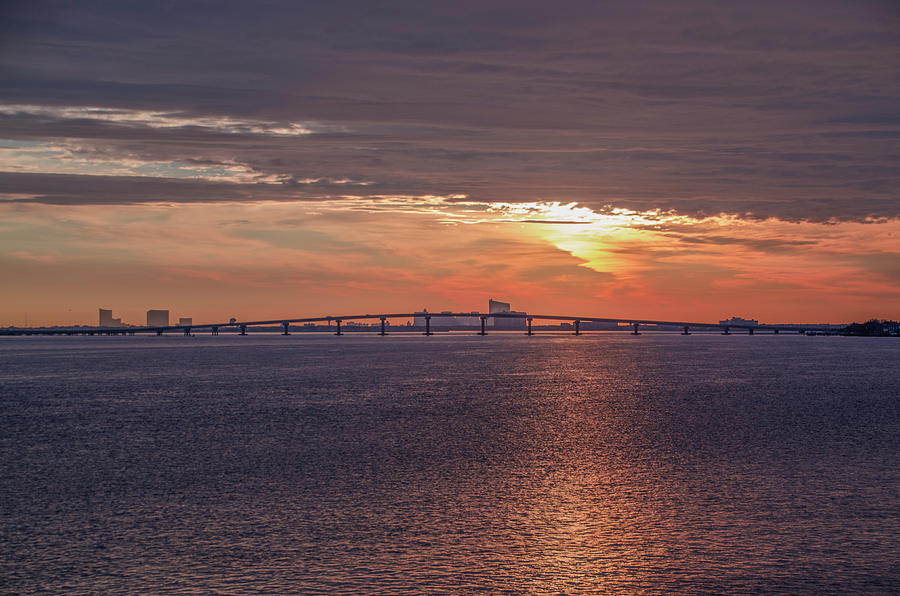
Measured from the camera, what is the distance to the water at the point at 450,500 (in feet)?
41.7

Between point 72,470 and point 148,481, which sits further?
point 72,470

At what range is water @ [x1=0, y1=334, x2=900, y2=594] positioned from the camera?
12.7 metres

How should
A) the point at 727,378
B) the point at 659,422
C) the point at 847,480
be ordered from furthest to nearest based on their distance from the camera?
1. the point at 727,378
2. the point at 659,422
3. the point at 847,480

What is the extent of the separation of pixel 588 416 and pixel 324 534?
991 inches

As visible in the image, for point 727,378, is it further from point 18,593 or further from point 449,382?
point 18,593

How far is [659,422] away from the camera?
36312mm

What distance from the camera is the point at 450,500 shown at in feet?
60.6

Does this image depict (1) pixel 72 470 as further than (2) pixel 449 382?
No

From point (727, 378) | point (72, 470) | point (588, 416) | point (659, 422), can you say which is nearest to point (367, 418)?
point (588, 416)

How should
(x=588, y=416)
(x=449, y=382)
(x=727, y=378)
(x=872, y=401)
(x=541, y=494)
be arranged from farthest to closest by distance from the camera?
(x=727, y=378)
(x=449, y=382)
(x=872, y=401)
(x=588, y=416)
(x=541, y=494)

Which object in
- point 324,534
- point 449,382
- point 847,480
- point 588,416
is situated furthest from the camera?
point 449,382

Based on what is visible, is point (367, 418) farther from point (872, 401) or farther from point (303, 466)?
point (872, 401)

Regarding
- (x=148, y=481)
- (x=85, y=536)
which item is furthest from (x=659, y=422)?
(x=85, y=536)

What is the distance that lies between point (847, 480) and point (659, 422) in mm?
15440
